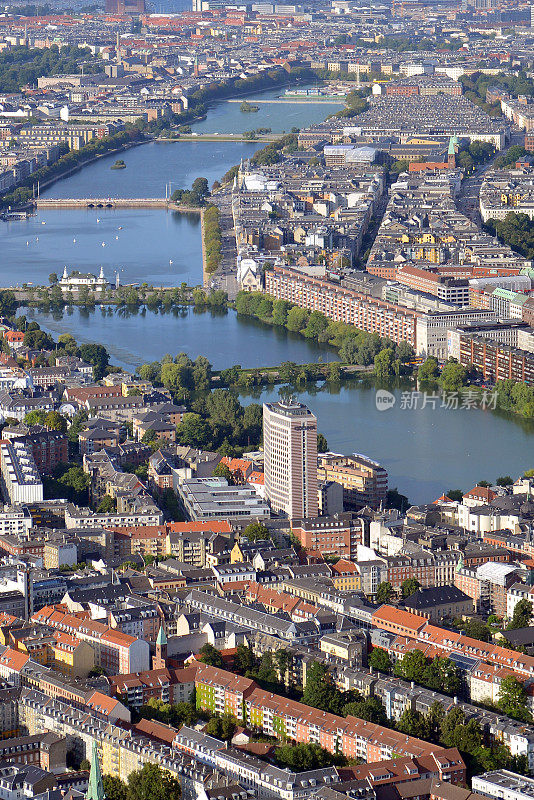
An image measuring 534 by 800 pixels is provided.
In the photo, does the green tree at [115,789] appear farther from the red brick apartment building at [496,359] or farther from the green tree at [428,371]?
the green tree at [428,371]

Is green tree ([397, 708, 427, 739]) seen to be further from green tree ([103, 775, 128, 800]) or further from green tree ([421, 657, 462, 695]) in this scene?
green tree ([103, 775, 128, 800])

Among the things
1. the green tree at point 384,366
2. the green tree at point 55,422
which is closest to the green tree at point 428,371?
the green tree at point 384,366

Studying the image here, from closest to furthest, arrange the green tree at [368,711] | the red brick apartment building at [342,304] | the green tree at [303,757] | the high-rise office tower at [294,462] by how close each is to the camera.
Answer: the green tree at [303,757] < the green tree at [368,711] < the high-rise office tower at [294,462] < the red brick apartment building at [342,304]

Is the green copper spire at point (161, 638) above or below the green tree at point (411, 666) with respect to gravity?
above

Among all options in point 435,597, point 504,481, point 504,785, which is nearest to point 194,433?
point 504,481

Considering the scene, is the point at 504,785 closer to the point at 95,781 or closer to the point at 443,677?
the point at 443,677

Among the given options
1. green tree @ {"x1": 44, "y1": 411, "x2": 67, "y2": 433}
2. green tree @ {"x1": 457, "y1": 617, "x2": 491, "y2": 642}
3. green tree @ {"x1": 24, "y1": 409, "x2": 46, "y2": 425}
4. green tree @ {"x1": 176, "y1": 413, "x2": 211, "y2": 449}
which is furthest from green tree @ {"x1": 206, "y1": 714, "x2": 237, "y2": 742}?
green tree @ {"x1": 24, "y1": 409, "x2": 46, "y2": 425}
